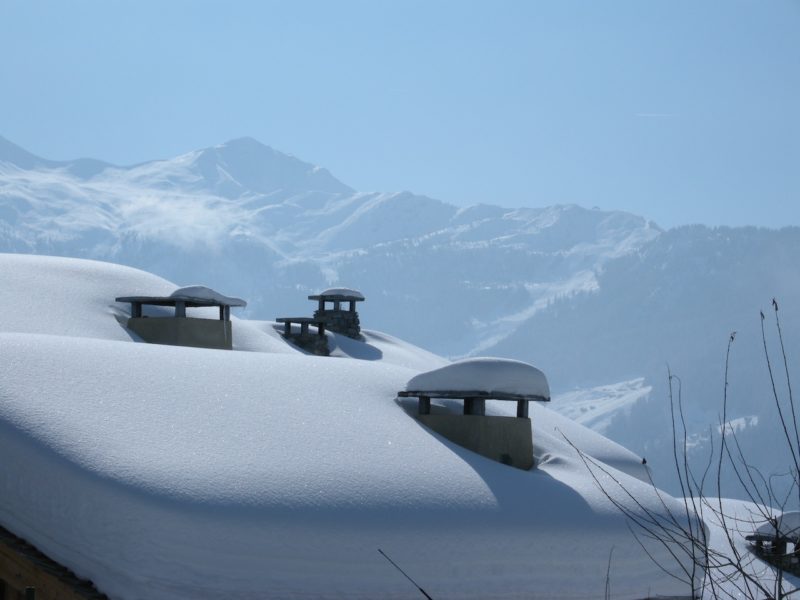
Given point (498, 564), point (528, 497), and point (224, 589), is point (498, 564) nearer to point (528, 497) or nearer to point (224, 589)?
point (528, 497)

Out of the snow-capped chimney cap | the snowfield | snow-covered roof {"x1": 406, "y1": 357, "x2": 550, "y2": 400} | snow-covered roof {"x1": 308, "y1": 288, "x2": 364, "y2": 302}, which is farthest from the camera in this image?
snow-covered roof {"x1": 308, "y1": 288, "x2": 364, "y2": 302}

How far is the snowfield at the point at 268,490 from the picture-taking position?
30.1ft

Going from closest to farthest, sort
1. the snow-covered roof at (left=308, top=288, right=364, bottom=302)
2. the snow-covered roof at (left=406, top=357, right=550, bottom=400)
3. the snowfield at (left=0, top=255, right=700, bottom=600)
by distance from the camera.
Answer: the snowfield at (left=0, top=255, right=700, bottom=600) < the snow-covered roof at (left=406, top=357, right=550, bottom=400) < the snow-covered roof at (left=308, top=288, right=364, bottom=302)

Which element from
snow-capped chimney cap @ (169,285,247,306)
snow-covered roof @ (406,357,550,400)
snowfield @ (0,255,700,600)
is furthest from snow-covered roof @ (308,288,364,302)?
snow-covered roof @ (406,357,550,400)

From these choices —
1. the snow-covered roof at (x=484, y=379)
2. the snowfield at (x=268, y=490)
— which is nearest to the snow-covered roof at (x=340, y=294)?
the snowfield at (x=268, y=490)

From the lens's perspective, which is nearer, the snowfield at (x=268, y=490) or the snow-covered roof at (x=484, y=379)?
the snowfield at (x=268, y=490)

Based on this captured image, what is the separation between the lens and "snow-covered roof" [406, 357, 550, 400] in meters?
13.3

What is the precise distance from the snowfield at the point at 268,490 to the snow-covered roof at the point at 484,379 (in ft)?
1.85

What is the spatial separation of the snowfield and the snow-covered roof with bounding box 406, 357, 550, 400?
563 mm

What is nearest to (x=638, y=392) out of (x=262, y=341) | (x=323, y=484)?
(x=262, y=341)

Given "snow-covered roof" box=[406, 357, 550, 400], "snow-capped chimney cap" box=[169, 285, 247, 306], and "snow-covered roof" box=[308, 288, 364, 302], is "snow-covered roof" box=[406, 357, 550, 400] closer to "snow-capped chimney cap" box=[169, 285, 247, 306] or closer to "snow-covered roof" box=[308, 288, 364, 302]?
Result: "snow-capped chimney cap" box=[169, 285, 247, 306]

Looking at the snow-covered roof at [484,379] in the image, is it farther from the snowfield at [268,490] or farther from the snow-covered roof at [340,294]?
the snow-covered roof at [340,294]

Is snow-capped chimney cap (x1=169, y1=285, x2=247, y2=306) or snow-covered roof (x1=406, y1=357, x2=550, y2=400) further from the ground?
snow-capped chimney cap (x1=169, y1=285, x2=247, y2=306)

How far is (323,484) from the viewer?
1030 centimetres
